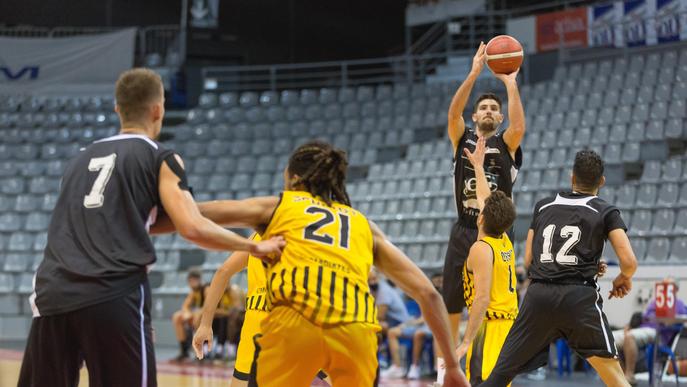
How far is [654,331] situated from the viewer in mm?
10398

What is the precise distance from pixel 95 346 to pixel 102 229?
41cm

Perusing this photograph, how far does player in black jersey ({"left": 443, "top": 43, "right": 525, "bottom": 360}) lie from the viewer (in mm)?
6578

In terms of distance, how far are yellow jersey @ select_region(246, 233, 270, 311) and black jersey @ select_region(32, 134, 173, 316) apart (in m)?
1.77

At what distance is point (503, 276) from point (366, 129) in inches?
481

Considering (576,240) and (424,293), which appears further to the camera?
(576,240)

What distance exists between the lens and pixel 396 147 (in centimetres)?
1775

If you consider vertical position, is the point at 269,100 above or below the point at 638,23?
below

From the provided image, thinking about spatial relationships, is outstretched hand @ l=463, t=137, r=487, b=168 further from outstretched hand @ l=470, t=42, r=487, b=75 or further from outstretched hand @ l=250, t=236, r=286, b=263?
outstretched hand @ l=250, t=236, r=286, b=263

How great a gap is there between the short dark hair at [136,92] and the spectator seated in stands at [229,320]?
884 centimetres

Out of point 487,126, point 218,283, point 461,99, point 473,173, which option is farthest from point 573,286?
point 218,283

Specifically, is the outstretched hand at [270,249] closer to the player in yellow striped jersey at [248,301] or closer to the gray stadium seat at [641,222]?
the player in yellow striped jersey at [248,301]

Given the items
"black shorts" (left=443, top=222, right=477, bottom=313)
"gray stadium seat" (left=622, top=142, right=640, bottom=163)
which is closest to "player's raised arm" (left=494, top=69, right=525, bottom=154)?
"black shorts" (left=443, top=222, right=477, bottom=313)

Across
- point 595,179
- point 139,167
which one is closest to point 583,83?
point 595,179

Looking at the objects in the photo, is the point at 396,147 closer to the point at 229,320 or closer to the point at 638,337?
the point at 229,320
